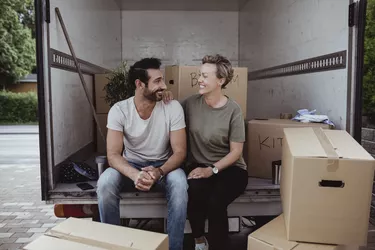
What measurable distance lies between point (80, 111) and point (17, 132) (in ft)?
41.7

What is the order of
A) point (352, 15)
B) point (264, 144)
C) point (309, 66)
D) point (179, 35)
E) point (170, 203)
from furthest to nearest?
1. point (179, 35)
2. point (309, 66)
3. point (264, 144)
4. point (352, 15)
5. point (170, 203)

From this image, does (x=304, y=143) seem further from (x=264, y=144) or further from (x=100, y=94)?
(x=100, y=94)

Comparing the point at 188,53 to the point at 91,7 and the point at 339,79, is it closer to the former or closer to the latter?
the point at 91,7

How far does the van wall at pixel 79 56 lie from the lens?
114 inches

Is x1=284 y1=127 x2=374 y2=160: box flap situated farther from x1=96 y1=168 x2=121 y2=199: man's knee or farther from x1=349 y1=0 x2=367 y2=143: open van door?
x1=96 y1=168 x2=121 y2=199: man's knee

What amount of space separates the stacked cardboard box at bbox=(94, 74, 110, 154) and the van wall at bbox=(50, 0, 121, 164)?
7cm

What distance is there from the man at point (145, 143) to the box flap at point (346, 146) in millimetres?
929

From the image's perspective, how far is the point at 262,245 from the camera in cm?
233

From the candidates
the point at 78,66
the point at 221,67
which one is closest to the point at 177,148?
the point at 221,67

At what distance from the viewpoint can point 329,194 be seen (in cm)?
225

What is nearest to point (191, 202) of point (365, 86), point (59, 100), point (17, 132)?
point (59, 100)

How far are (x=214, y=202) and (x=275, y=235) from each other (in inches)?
16.9

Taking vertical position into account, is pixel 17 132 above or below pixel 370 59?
below

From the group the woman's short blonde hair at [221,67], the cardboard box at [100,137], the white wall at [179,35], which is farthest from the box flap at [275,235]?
the white wall at [179,35]
